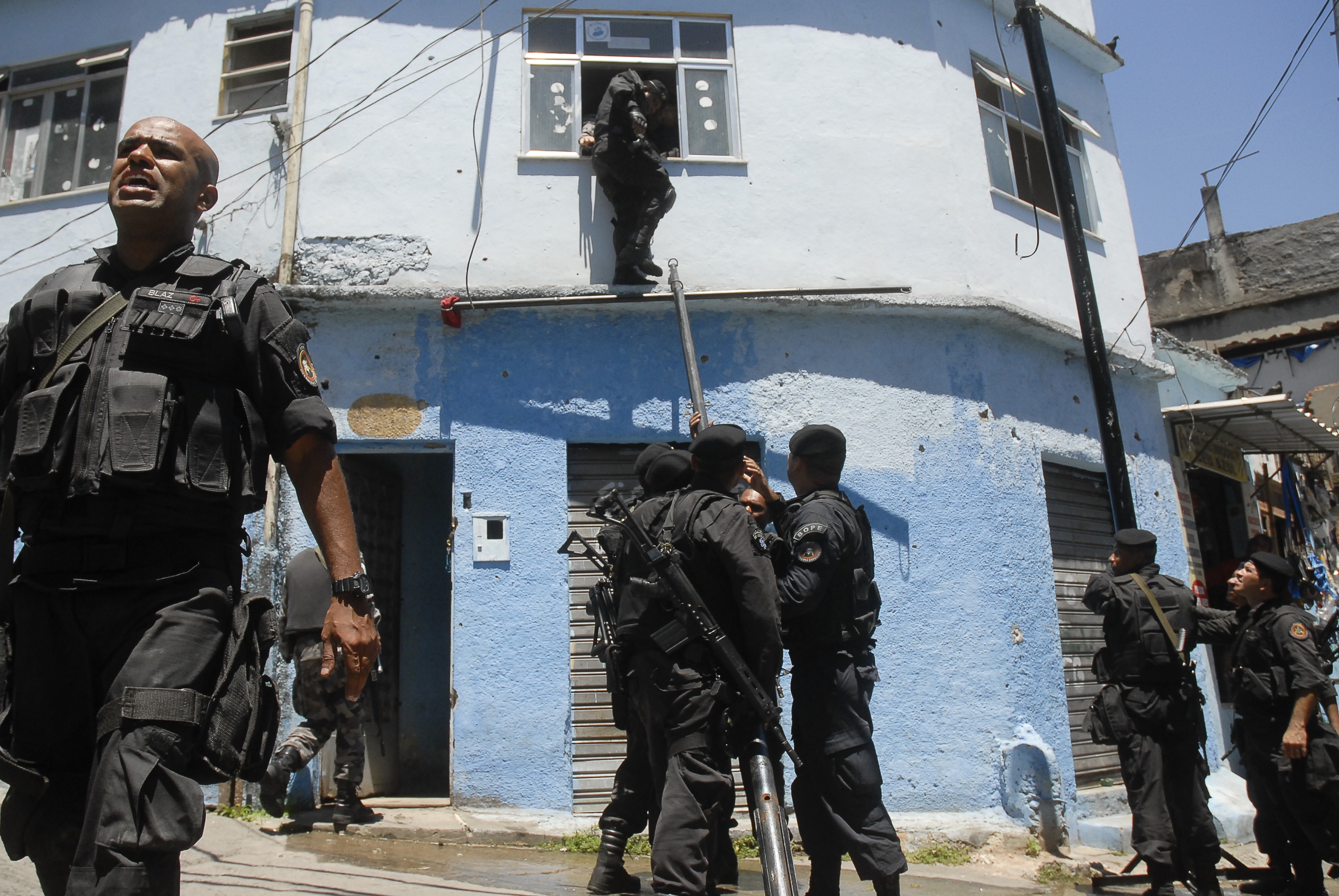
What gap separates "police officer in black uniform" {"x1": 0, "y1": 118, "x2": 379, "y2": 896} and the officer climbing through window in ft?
9.97

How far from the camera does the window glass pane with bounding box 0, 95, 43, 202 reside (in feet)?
26.7

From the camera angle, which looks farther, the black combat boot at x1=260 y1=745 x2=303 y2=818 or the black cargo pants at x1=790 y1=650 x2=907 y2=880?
the black combat boot at x1=260 y1=745 x2=303 y2=818

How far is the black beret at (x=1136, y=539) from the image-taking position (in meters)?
5.45

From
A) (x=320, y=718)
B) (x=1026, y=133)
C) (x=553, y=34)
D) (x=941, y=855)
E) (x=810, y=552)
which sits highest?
(x=553, y=34)

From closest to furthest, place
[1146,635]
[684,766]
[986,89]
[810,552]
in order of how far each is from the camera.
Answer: [684,766] < [810,552] < [1146,635] < [986,89]

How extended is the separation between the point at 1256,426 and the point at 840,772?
7.55m

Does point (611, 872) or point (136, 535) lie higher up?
point (136, 535)

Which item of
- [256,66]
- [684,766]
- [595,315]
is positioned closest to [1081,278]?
[595,315]

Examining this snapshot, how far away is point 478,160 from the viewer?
286 inches

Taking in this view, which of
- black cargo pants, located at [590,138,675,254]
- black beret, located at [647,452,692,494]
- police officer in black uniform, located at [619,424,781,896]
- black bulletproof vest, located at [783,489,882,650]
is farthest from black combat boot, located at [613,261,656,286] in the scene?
black bulletproof vest, located at [783,489,882,650]

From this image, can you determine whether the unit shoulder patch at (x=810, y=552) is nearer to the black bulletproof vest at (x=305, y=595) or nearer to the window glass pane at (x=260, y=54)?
the black bulletproof vest at (x=305, y=595)

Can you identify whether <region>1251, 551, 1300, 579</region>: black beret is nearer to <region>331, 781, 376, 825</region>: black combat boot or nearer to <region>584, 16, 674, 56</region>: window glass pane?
<region>331, 781, 376, 825</region>: black combat boot

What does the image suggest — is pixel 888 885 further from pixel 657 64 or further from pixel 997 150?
pixel 997 150

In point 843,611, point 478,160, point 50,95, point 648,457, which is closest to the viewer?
point 843,611
